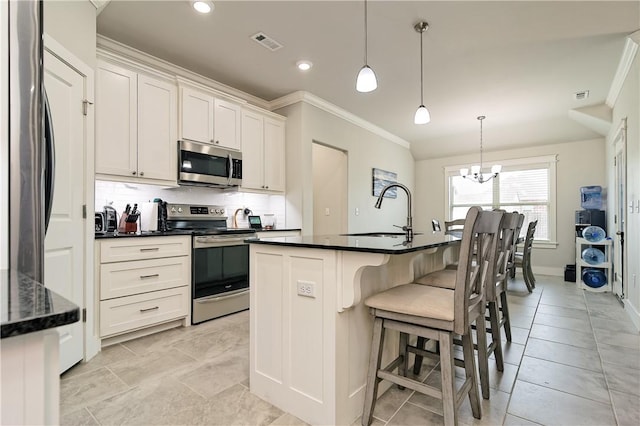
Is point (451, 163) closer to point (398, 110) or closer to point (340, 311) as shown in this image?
point (398, 110)

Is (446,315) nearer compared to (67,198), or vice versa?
(446,315)

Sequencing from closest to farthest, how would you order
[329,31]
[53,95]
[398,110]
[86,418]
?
[86,418] → [53,95] → [329,31] → [398,110]

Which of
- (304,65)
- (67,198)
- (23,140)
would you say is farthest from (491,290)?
(304,65)

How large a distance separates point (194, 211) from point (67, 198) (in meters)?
1.54

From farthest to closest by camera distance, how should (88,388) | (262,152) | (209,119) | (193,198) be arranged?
(262,152)
(193,198)
(209,119)
(88,388)

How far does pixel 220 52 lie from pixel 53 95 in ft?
5.44

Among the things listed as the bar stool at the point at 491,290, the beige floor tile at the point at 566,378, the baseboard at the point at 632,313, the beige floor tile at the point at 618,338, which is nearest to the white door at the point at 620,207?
the baseboard at the point at 632,313

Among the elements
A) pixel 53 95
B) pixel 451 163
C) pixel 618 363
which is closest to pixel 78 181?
pixel 53 95

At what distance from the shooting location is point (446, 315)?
136 centimetres

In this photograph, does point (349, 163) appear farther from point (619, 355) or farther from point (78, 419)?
point (78, 419)

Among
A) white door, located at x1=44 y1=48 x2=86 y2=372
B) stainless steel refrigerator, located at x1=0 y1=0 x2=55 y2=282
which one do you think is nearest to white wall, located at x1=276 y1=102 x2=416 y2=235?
white door, located at x1=44 y1=48 x2=86 y2=372

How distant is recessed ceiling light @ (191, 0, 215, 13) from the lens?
2492 mm

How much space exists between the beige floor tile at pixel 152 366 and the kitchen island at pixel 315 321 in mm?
686

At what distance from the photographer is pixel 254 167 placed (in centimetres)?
405
